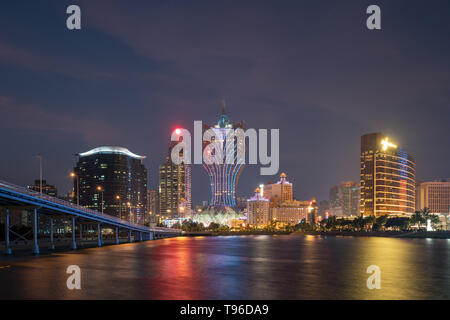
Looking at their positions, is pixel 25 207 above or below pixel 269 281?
above

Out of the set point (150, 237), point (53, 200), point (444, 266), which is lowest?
point (150, 237)

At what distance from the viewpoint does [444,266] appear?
57656mm

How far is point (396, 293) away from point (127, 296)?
21.6 m

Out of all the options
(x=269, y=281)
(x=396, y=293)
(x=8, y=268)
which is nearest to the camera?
(x=396, y=293)

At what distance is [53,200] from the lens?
7150 cm
